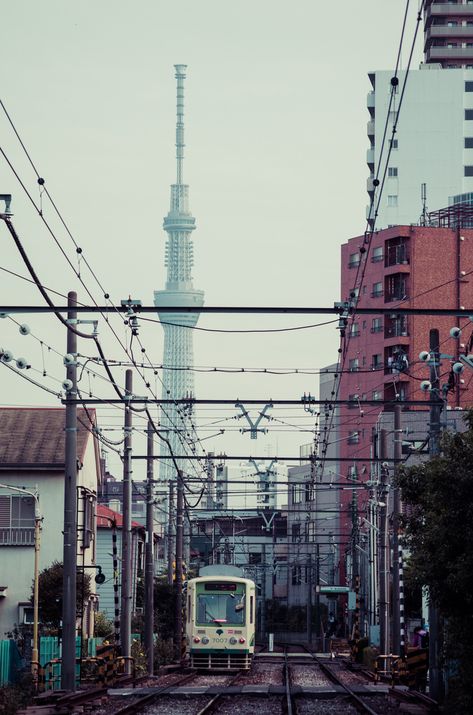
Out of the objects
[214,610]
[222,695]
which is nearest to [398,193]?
[214,610]

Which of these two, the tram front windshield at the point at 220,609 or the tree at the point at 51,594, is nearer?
the tram front windshield at the point at 220,609

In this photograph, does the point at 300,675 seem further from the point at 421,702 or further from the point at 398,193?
the point at 398,193

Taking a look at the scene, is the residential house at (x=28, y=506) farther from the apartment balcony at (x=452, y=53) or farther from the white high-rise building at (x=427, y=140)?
the apartment balcony at (x=452, y=53)

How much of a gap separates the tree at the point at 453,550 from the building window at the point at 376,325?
7628 centimetres

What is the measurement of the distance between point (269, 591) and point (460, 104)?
169ft

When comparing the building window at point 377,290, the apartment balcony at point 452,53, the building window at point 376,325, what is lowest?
the building window at point 376,325

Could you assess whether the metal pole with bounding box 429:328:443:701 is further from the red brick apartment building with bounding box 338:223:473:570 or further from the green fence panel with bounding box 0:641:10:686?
the red brick apartment building with bounding box 338:223:473:570

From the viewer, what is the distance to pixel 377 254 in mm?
97688

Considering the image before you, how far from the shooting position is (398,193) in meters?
113

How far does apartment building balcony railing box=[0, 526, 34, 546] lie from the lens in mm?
49156

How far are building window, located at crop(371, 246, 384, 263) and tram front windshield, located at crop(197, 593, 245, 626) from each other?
5665cm

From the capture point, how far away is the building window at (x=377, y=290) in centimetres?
9788

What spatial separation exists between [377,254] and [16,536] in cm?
5314

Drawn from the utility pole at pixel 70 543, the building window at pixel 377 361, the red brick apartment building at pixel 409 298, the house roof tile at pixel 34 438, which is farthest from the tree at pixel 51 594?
the building window at pixel 377 361
